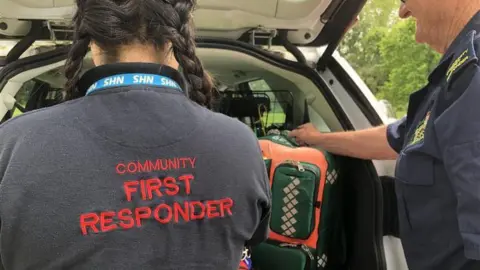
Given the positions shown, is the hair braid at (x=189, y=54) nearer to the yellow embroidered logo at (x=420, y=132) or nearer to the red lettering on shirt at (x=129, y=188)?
the red lettering on shirt at (x=129, y=188)

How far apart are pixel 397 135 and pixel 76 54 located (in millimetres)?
1188

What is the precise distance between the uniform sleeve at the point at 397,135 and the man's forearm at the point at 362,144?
4.1 inches

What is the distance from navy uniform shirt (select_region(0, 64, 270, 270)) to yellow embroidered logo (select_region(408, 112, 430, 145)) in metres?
0.56

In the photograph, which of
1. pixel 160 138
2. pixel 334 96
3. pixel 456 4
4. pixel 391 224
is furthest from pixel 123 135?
pixel 334 96

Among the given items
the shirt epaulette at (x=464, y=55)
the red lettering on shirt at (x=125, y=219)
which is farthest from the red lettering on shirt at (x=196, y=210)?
the shirt epaulette at (x=464, y=55)

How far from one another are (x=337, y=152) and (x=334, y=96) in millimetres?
285

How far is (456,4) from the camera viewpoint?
135 centimetres

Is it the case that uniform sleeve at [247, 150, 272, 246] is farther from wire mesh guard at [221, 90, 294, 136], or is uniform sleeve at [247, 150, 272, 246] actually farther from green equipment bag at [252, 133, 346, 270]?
wire mesh guard at [221, 90, 294, 136]

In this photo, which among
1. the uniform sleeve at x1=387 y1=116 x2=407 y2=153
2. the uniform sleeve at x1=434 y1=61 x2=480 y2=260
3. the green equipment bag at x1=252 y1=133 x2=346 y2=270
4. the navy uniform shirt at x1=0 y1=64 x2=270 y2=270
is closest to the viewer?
the navy uniform shirt at x1=0 y1=64 x2=270 y2=270

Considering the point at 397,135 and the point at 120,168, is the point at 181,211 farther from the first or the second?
the point at 397,135

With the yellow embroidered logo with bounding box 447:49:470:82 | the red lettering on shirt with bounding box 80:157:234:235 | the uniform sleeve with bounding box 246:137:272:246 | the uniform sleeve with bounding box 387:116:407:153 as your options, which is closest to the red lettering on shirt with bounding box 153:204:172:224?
the red lettering on shirt with bounding box 80:157:234:235

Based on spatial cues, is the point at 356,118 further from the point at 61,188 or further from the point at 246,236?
the point at 61,188

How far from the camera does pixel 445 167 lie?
1253 millimetres

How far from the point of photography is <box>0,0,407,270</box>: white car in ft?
6.96
